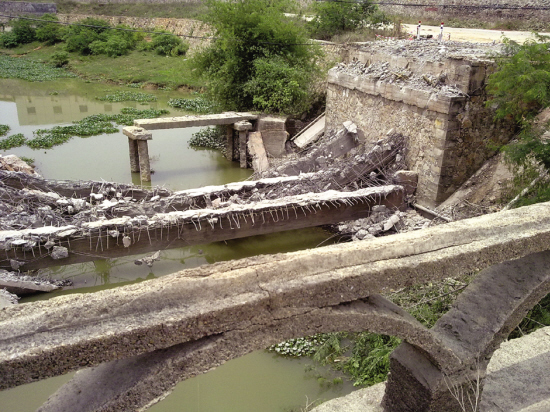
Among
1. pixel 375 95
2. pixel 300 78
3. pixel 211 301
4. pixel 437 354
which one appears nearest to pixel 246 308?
pixel 211 301

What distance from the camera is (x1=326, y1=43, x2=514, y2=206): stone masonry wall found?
333 inches

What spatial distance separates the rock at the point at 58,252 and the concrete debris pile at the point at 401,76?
7.24 meters

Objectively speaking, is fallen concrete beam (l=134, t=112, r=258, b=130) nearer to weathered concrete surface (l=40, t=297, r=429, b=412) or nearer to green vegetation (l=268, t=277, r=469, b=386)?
green vegetation (l=268, t=277, r=469, b=386)

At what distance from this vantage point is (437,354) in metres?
3.23

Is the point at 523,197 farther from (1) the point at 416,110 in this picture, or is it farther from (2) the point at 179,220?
(2) the point at 179,220

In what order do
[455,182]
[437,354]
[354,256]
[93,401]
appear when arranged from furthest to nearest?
[455,182]
[437,354]
[354,256]
[93,401]

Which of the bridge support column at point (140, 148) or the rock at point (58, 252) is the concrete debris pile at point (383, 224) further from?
the bridge support column at point (140, 148)

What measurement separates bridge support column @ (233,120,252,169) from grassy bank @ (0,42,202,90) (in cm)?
1069

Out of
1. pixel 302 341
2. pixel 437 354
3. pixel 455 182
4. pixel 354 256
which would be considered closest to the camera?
pixel 354 256

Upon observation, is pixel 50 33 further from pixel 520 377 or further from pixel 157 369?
pixel 520 377

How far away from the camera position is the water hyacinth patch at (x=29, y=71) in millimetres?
26266

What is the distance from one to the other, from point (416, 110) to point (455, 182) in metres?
1.72

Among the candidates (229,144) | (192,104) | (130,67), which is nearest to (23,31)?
(130,67)

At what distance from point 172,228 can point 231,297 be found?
4.83 metres
